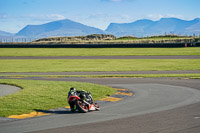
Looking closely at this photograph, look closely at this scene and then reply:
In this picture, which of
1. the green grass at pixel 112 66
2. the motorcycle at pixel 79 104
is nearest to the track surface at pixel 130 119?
the motorcycle at pixel 79 104

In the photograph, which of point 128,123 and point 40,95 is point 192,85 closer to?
point 40,95

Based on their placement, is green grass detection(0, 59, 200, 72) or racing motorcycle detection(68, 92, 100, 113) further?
green grass detection(0, 59, 200, 72)

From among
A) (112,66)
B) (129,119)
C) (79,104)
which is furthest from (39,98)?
(112,66)

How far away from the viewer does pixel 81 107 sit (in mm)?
14477

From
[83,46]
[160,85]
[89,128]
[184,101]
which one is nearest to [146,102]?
[184,101]

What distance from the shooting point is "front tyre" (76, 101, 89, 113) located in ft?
47.3

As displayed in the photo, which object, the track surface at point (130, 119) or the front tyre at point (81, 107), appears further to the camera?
the front tyre at point (81, 107)

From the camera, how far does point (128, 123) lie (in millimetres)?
12227

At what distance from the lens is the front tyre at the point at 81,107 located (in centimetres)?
1443

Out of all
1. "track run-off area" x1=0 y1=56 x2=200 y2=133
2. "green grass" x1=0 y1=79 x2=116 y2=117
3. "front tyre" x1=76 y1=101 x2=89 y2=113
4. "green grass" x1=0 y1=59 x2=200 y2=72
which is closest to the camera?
"track run-off area" x1=0 y1=56 x2=200 y2=133

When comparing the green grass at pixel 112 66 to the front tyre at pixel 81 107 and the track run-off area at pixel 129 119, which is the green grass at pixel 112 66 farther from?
the front tyre at pixel 81 107

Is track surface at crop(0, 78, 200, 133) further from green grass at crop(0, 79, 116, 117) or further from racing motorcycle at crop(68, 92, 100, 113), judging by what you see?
green grass at crop(0, 79, 116, 117)

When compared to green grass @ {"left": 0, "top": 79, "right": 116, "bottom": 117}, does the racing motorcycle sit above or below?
above

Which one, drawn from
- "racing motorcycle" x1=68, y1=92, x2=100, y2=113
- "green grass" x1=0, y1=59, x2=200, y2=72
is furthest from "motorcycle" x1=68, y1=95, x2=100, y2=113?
"green grass" x1=0, y1=59, x2=200, y2=72
